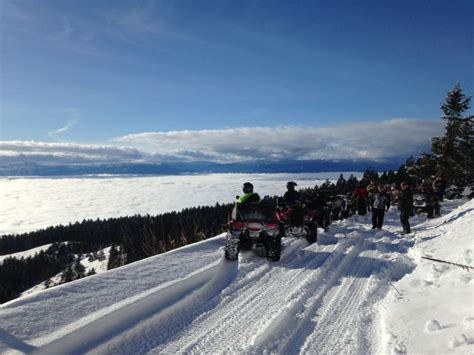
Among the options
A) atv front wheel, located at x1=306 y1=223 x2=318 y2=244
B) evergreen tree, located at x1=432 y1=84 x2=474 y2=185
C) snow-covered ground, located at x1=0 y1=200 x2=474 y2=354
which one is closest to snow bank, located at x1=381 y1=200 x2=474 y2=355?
snow-covered ground, located at x1=0 y1=200 x2=474 y2=354

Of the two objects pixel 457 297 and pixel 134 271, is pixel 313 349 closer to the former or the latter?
pixel 457 297

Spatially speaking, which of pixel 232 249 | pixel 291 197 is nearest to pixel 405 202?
pixel 291 197

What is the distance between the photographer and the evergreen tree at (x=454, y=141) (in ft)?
105

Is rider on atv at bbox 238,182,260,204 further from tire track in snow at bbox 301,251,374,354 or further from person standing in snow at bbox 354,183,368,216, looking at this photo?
person standing in snow at bbox 354,183,368,216

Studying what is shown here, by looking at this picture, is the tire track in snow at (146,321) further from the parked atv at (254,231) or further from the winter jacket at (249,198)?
the winter jacket at (249,198)

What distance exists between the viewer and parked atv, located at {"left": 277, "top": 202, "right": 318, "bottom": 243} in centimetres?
1170

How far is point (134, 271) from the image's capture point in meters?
7.13

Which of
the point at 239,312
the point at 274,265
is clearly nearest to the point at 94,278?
the point at 239,312

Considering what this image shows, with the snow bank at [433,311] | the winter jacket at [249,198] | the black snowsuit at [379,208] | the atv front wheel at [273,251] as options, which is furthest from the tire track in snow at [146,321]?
the black snowsuit at [379,208]

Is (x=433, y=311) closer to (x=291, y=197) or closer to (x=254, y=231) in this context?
(x=254, y=231)

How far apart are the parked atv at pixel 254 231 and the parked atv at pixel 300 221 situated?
7.72 ft

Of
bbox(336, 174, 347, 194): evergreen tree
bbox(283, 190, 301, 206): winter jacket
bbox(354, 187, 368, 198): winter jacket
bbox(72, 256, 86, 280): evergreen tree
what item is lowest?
bbox(72, 256, 86, 280): evergreen tree

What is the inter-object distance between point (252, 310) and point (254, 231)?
3739 millimetres

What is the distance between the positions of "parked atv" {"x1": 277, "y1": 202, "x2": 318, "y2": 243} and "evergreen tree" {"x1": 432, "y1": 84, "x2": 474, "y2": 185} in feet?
79.0
